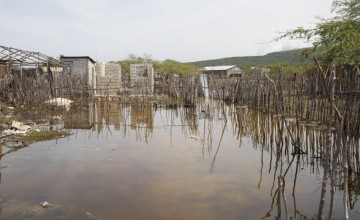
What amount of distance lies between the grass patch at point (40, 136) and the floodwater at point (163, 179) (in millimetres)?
315

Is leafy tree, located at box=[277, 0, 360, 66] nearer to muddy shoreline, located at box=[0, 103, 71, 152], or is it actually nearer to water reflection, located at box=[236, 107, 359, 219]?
water reflection, located at box=[236, 107, 359, 219]

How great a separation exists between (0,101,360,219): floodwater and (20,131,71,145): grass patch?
1.03 ft

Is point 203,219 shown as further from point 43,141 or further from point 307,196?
point 43,141

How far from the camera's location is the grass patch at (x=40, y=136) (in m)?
7.98

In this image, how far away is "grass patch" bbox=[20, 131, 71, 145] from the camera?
7.98m

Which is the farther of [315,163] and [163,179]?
[315,163]

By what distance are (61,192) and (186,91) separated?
11.1m

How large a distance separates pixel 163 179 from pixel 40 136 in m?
4.24

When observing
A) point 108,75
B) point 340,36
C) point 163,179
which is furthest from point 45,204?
point 108,75

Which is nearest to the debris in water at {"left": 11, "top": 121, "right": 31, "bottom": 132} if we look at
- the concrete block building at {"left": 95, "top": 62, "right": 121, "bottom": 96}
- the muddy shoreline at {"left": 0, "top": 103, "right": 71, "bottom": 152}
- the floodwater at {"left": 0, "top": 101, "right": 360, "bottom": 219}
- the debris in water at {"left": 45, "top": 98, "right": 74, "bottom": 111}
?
the muddy shoreline at {"left": 0, "top": 103, "right": 71, "bottom": 152}

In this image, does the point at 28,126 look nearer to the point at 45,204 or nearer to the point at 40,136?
the point at 40,136

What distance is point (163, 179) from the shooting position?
5.39m

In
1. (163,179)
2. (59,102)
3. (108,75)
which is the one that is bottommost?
(163,179)

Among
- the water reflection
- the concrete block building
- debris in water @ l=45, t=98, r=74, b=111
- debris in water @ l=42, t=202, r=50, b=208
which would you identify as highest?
the concrete block building
